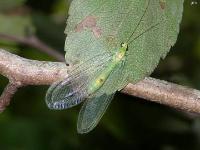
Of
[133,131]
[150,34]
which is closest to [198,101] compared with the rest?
[150,34]

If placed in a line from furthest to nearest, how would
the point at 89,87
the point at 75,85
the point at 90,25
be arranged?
the point at 75,85 → the point at 89,87 → the point at 90,25

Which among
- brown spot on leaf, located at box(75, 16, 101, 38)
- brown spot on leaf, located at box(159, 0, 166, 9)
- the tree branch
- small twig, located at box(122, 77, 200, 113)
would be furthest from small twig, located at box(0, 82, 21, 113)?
brown spot on leaf, located at box(159, 0, 166, 9)

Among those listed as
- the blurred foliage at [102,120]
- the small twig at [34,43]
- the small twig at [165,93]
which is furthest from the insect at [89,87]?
the blurred foliage at [102,120]

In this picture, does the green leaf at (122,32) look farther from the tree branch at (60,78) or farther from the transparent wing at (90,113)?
the transparent wing at (90,113)

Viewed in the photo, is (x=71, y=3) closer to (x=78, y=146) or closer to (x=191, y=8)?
(x=78, y=146)

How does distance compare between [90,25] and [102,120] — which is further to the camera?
[102,120]

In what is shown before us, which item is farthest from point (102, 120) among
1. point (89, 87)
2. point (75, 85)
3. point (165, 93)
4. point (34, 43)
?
point (165, 93)

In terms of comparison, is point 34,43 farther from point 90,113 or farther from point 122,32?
point 122,32

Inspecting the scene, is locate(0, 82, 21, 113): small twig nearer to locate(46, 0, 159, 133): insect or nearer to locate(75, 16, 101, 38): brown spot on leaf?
locate(46, 0, 159, 133): insect
